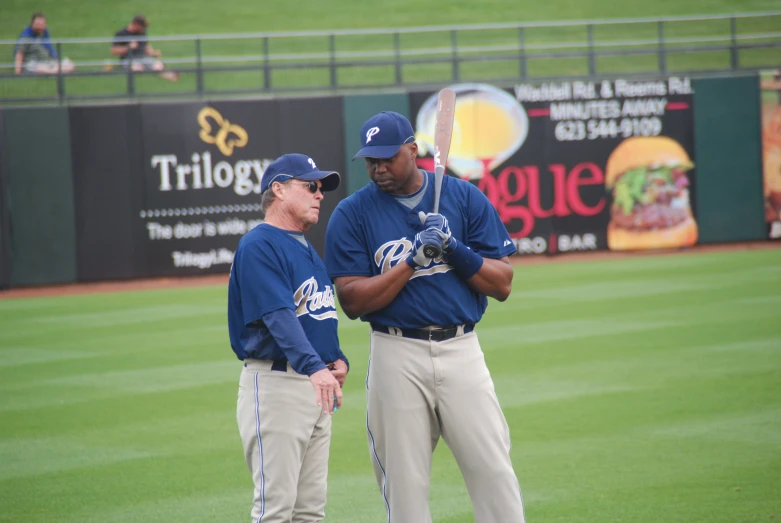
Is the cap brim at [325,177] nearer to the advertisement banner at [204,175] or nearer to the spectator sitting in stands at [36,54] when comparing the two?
the advertisement banner at [204,175]

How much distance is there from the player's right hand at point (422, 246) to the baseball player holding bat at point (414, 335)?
71mm

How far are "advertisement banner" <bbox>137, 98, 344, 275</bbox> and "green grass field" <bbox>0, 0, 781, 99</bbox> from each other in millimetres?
4714

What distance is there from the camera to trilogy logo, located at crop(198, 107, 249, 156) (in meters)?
18.9

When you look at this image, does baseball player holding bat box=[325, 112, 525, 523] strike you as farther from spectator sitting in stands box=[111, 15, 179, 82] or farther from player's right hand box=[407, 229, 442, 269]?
spectator sitting in stands box=[111, 15, 179, 82]

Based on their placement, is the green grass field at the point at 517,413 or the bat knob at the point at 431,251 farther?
the green grass field at the point at 517,413

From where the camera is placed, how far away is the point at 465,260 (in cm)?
463

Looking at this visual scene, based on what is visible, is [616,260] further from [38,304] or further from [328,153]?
[38,304]

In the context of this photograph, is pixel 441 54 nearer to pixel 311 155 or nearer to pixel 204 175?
pixel 311 155

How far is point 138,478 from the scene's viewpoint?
23.5ft

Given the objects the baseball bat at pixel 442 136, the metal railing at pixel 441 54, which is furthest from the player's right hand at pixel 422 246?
the metal railing at pixel 441 54

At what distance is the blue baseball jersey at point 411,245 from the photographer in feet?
15.6

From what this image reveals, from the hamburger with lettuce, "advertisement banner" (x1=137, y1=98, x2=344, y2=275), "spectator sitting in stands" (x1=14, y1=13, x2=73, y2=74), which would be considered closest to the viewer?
"advertisement banner" (x1=137, y1=98, x2=344, y2=275)

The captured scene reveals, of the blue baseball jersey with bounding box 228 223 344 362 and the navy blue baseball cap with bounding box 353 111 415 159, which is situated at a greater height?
the navy blue baseball cap with bounding box 353 111 415 159

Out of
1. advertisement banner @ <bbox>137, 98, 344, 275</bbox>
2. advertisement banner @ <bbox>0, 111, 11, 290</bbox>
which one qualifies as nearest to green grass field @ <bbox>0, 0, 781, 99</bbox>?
advertisement banner @ <bbox>137, 98, 344, 275</bbox>
